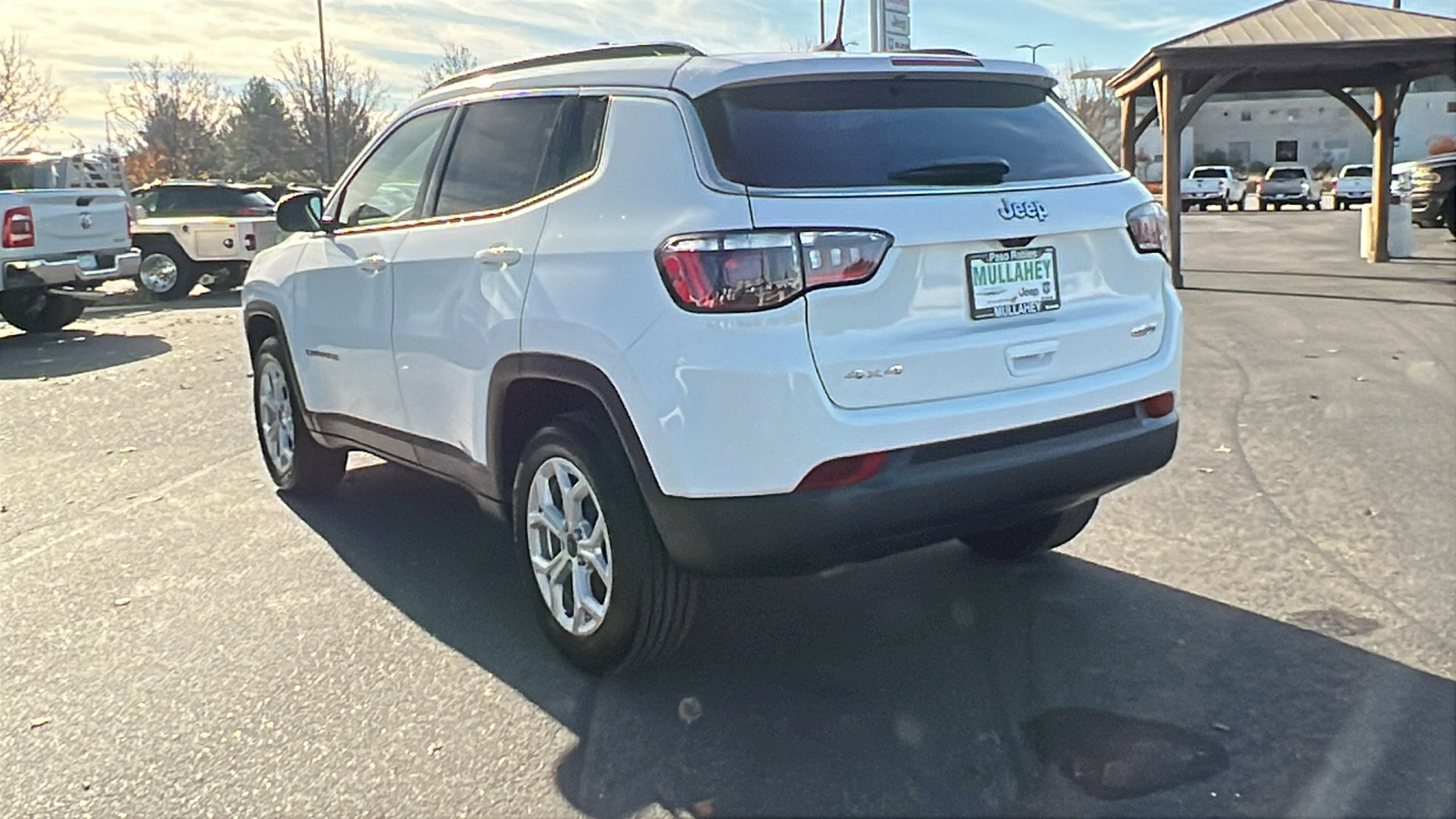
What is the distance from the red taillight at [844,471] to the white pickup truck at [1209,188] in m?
42.4

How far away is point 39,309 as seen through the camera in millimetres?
14086

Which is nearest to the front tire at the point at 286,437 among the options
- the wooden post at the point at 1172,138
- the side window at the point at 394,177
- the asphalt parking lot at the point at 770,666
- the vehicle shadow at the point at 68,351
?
the asphalt parking lot at the point at 770,666

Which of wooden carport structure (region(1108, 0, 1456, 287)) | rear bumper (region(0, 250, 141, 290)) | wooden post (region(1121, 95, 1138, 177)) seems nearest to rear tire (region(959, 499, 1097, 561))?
rear bumper (region(0, 250, 141, 290))

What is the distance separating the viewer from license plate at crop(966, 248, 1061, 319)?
11.3ft

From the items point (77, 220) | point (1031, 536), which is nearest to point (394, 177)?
point (1031, 536)

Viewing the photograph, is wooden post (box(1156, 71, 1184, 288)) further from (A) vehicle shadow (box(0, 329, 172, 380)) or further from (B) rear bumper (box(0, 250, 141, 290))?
(B) rear bumper (box(0, 250, 141, 290))

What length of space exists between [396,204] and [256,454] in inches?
121

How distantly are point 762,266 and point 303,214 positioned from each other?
2953mm

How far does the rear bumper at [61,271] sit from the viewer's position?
12482 mm

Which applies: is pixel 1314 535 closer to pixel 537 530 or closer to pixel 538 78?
pixel 537 530

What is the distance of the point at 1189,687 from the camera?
360cm

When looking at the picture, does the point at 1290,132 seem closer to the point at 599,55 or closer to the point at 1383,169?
the point at 1383,169

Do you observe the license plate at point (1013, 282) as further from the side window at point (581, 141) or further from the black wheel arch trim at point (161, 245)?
the black wheel arch trim at point (161, 245)

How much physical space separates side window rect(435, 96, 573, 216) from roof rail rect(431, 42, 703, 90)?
20 cm
